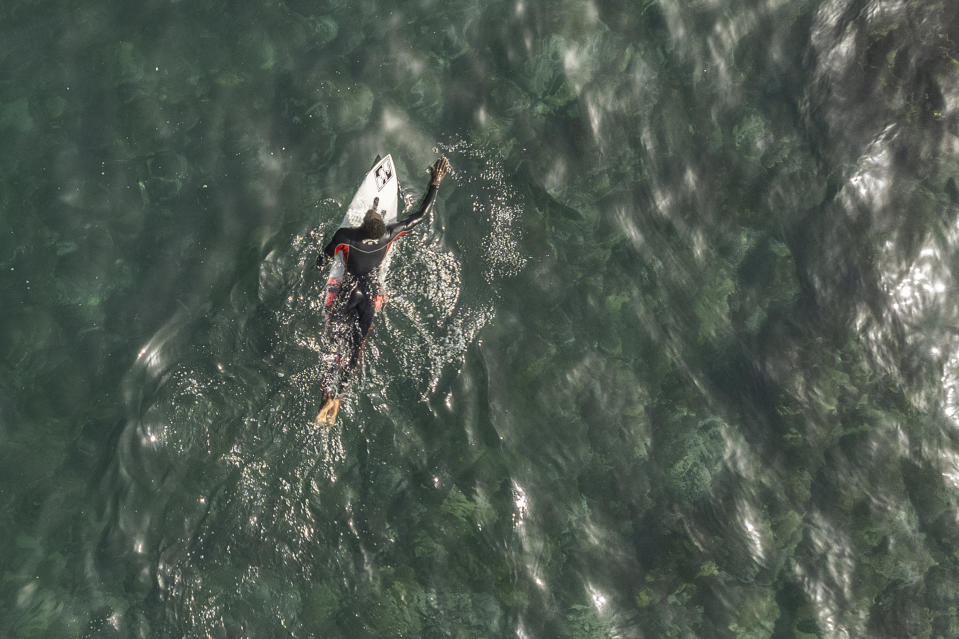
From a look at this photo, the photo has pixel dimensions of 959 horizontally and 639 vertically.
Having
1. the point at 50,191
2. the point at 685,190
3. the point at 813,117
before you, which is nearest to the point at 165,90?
the point at 50,191

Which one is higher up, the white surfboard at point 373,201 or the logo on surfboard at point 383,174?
the logo on surfboard at point 383,174

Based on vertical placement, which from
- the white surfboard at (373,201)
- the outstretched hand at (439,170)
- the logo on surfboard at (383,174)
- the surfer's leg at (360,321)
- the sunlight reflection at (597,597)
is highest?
the outstretched hand at (439,170)

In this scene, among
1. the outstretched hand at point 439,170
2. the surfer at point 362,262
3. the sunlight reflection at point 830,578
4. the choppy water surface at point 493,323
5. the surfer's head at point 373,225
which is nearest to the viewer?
the choppy water surface at point 493,323

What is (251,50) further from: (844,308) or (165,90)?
(844,308)

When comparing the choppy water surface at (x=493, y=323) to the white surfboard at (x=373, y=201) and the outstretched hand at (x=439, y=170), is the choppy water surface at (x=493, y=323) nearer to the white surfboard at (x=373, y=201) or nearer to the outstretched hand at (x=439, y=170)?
the white surfboard at (x=373, y=201)

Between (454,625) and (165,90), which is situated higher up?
(165,90)

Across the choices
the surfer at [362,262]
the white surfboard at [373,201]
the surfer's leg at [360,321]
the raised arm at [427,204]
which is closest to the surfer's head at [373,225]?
the surfer at [362,262]
